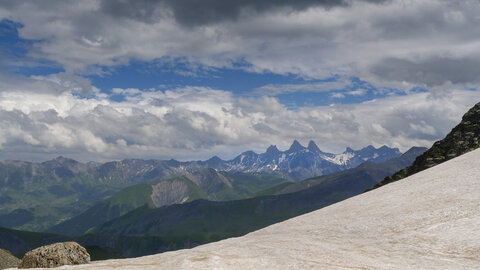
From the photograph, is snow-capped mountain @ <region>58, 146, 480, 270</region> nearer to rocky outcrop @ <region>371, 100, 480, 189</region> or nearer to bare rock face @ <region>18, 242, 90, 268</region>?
bare rock face @ <region>18, 242, 90, 268</region>

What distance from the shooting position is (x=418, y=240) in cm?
2364

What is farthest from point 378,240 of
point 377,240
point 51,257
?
point 51,257

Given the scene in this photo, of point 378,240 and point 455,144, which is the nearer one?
point 378,240

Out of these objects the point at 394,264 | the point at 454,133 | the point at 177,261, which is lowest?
the point at 394,264

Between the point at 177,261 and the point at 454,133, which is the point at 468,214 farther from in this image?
the point at 454,133

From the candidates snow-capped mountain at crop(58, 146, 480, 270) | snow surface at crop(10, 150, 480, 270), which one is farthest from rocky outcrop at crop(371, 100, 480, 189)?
snow surface at crop(10, 150, 480, 270)

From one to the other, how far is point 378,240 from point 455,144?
173 ft

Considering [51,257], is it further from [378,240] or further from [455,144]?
[455,144]

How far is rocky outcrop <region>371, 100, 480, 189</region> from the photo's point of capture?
65031mm

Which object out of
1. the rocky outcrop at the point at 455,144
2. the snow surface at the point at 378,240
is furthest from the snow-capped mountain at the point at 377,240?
the rocky outcrop at the point at 455,144

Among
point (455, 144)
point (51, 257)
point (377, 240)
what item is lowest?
point (377, 240)

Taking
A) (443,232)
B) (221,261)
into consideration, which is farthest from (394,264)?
(221,261)

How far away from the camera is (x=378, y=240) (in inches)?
977

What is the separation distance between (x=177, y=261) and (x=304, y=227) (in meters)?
15.9
